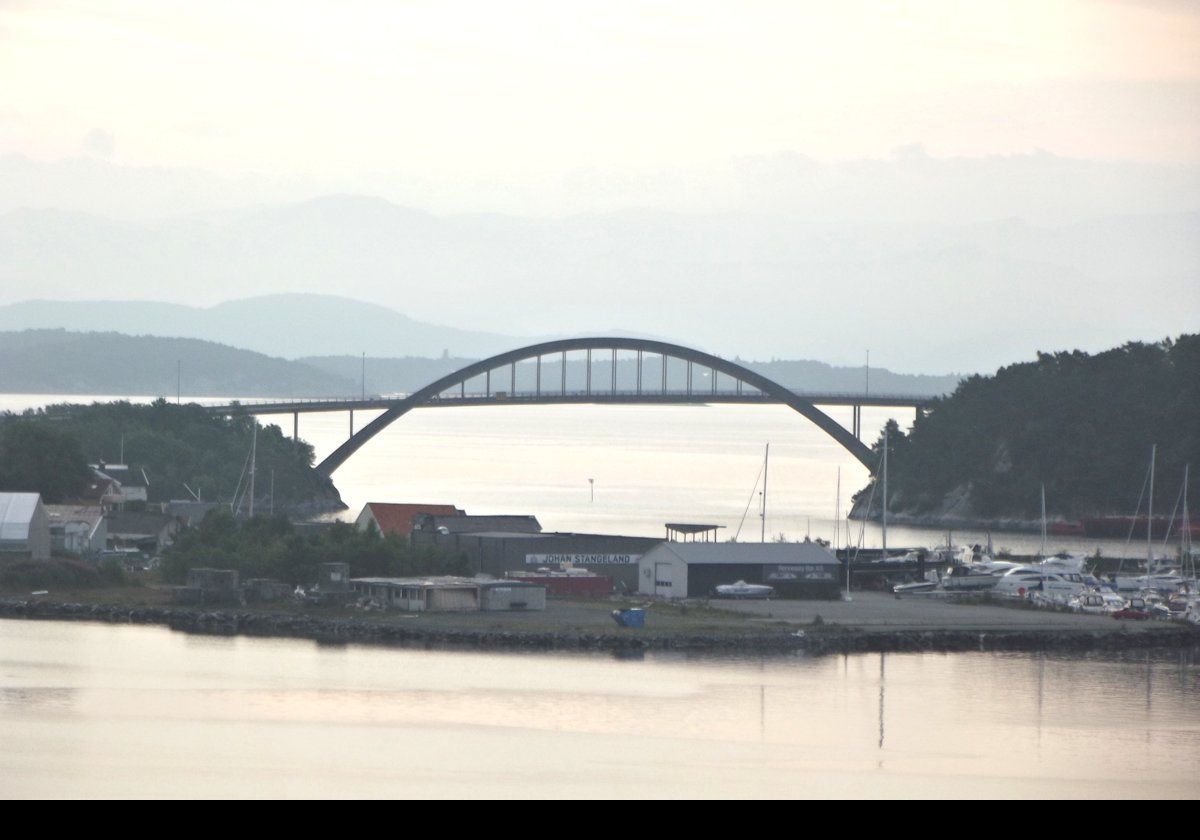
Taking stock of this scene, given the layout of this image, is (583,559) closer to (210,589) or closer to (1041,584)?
(210,589)

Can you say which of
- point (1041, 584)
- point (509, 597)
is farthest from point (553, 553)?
point (1041, 584)

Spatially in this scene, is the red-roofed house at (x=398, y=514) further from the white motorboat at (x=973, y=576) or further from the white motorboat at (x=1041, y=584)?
the white motorboat at (x=1041, y=584)

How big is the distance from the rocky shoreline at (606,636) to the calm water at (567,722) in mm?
673

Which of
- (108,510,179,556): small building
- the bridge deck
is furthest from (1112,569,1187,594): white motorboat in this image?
the bridge deck

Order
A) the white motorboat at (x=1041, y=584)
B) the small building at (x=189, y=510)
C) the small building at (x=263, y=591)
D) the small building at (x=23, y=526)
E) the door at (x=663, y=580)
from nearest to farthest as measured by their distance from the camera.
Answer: the small building at (x=263, y=591), the door at (x=663, y=580), the small building at (x=23, y=526), the white motorboat at (x=1041, y=584), the small building at (x=189, y=510)

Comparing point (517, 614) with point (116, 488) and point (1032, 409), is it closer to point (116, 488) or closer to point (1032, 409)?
point (116, 488)

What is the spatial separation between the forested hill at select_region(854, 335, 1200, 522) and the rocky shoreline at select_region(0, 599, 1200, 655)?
1303 inches

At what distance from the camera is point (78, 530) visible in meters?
38.4

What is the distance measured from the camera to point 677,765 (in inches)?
770

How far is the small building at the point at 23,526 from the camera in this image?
3494 centimetres

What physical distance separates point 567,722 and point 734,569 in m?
12.2

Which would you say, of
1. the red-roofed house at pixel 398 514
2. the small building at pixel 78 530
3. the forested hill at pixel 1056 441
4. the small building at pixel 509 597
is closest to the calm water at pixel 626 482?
the forested hill at pixel 1056 441

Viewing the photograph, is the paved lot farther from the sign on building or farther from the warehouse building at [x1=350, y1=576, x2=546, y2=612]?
the warehouse building at [x1=350, y1=576, x2=546, y2=612]
